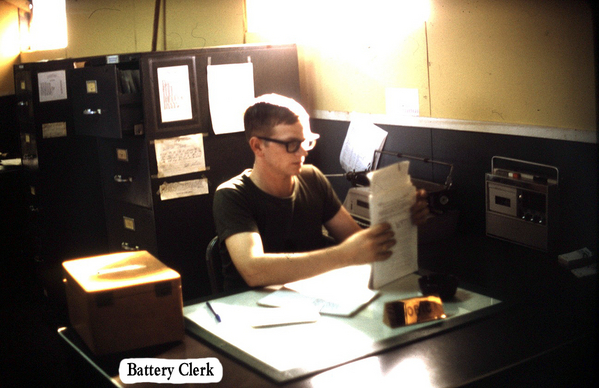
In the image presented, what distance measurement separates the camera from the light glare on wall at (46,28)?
5.67m

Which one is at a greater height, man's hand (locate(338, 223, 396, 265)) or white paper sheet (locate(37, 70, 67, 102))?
white paper sheet (locate(37, 70, 67, 102))

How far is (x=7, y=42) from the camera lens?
6.25 m

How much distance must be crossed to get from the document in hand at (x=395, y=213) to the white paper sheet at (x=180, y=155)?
1656mm

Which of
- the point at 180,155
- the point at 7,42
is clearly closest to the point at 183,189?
the point at 180,155

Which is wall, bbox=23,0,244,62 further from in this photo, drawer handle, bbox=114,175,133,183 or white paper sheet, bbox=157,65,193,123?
drawer handle, bbox=114,175,133,183

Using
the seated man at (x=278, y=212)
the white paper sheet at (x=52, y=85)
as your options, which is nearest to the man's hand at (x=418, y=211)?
the seated man at (x=278, y=212)

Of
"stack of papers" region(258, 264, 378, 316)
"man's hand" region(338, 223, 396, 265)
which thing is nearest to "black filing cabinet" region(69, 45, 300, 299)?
"stack of papers" region(258, 264, 378, 316)

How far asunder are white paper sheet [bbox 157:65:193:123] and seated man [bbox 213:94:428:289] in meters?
0.98

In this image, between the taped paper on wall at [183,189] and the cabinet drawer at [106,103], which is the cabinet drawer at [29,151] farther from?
the taped paper on wall at [183,189]

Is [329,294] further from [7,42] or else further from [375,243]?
[7,42]

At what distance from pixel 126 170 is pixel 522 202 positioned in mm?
1960

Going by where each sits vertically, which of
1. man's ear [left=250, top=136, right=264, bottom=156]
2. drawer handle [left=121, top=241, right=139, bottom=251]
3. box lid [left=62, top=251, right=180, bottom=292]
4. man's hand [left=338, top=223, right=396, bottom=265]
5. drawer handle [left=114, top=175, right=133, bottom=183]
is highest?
man's ear [left=250, top=136, right=264, bottom=156]

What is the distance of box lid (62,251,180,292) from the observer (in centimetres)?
156

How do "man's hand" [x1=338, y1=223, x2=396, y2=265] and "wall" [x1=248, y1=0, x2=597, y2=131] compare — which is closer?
"man's hand" [x1=338, y1=223, x2=396, y2=265]
